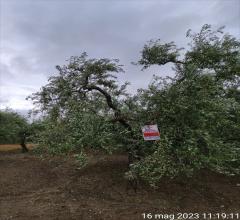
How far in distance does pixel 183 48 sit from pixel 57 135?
163 inches

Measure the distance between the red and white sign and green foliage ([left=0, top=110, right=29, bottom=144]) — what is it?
934cm

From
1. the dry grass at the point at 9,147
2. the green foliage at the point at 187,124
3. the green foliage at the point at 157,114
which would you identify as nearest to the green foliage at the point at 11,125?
the dry grass at the point at 9,147

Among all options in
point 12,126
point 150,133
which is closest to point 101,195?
point 150,133

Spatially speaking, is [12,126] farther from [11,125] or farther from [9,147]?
[9,147]

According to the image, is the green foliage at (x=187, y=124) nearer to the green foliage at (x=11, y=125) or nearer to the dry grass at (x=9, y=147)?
the green foliage at (x=11, y=125)

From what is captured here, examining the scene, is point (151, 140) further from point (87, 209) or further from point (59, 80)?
point (59, 80)

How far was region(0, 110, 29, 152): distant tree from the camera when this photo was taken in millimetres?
15345

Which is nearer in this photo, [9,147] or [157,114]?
[157,114]

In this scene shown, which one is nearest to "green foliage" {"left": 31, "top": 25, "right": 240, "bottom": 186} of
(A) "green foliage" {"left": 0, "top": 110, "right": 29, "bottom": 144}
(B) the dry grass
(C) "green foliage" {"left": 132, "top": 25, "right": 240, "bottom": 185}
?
(C) "green foliage" {"left": 132, "top": 25, "right": 240, "bottom": 185}

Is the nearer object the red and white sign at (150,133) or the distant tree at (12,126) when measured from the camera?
the red and white sign at (150,133)

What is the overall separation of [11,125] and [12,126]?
0.07m

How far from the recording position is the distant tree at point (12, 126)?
15345mm

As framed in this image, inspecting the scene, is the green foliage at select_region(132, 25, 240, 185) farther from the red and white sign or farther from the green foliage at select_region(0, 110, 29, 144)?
the green foliage at select_region(0, 110, 29, 144)

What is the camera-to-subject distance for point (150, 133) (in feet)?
23.6
